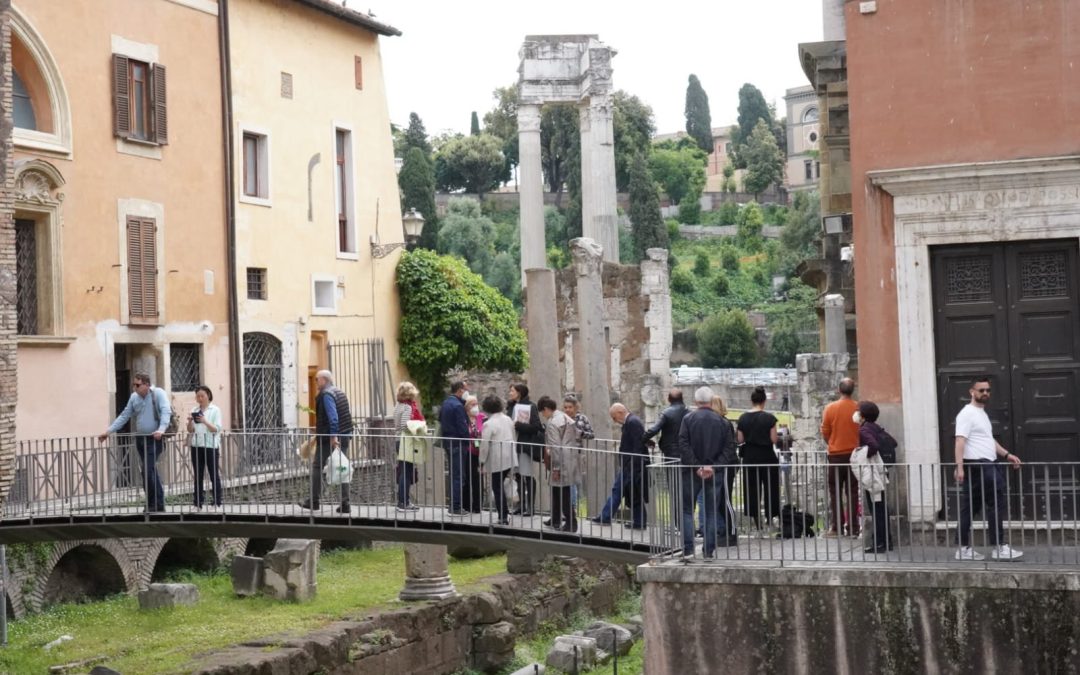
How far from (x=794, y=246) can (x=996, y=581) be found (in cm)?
6633

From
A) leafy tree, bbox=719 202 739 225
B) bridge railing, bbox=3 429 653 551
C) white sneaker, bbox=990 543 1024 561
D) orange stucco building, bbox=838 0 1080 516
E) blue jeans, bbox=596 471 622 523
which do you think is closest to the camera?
white sneaker, bbox=990 543 1024 561

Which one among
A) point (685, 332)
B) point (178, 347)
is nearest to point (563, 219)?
point (685, 332)

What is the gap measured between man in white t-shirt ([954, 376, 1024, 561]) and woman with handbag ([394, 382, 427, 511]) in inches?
207

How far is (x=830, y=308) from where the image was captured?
22.2 meters

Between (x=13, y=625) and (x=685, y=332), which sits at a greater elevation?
(x=685, y=332)

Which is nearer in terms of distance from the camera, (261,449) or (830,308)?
(261,449)

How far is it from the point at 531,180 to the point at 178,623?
16.6 metres

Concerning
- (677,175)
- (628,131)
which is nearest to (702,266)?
(628,131)

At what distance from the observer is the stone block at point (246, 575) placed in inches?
836

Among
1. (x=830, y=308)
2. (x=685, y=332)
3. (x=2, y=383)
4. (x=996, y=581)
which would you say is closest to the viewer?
(x=996, y=581)

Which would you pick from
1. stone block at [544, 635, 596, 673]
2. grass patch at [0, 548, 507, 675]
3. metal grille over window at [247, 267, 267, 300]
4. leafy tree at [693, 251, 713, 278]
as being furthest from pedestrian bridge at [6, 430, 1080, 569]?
leafy tree at [693, 251, 713, 278]

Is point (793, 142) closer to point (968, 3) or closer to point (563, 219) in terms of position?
point (563, 219)

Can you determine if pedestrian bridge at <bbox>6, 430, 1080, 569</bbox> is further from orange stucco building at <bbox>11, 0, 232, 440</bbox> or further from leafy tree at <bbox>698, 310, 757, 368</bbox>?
leafy tree at <bbox>698, 310, 757, 368</bbox>

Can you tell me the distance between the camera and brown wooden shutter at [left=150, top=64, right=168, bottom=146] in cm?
2323
